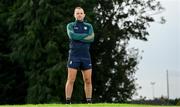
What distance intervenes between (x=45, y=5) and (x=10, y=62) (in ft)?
12.0

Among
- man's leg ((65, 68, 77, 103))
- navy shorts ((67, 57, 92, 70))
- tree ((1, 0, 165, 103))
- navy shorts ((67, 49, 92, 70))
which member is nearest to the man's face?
navy shorts ((67, 49, 92, 70))

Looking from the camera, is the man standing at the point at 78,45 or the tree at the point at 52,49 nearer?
the man standing at the point at 78,45

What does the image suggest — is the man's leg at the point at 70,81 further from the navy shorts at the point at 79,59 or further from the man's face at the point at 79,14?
the man's face at the point at 79,14

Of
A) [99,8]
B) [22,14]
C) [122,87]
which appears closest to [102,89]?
[122,87]

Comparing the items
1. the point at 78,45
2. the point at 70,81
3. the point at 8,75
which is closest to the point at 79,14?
the point at 78,45

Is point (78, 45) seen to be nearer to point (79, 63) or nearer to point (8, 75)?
point (79, 63)

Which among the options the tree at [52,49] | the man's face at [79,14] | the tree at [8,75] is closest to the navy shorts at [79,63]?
the man's face at [79,14]

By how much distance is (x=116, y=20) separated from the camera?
3356 centimetres

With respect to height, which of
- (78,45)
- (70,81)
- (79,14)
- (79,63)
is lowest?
(70,81)

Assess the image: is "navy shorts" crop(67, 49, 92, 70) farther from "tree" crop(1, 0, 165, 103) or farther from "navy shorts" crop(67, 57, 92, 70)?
"tree" crop(1, 0, 165, 103)

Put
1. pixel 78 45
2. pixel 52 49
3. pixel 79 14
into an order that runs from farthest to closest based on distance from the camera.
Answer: pixel 52 49 < pixel 78 45 < pixel 79 14

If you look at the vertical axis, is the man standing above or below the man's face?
below

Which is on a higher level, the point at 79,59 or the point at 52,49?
the point at 79,59

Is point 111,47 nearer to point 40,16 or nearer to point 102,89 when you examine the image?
point 102,89
